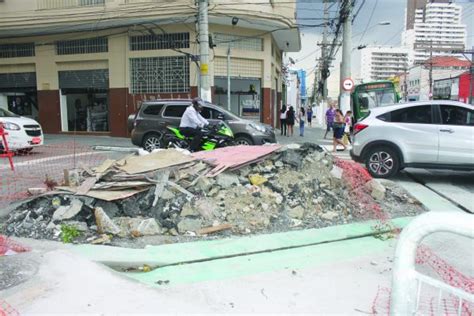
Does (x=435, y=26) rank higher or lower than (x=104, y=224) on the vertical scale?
higher

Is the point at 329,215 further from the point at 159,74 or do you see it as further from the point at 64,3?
the point at 64,3

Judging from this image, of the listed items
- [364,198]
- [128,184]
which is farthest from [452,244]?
[128,184]

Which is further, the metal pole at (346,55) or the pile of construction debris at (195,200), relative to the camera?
the metal pole at (346,55)

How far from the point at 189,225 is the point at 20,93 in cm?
2123

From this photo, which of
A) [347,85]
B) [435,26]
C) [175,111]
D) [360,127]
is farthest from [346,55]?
[435,26]

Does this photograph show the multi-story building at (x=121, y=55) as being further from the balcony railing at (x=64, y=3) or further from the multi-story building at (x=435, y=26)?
the multi-story building at (x=435, y=26)

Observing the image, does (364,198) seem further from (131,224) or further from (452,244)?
(131,224)

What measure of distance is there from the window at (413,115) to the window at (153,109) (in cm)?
725

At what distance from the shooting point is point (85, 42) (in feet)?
70.0

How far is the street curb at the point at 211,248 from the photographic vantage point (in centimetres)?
482

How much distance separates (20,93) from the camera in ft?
76.8

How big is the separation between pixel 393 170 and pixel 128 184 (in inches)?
232

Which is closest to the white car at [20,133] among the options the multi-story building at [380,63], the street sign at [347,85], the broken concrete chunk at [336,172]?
the broken concrete chunk at [336,172]

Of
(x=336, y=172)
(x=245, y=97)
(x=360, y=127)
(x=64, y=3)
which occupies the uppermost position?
(x=64, y=3)
